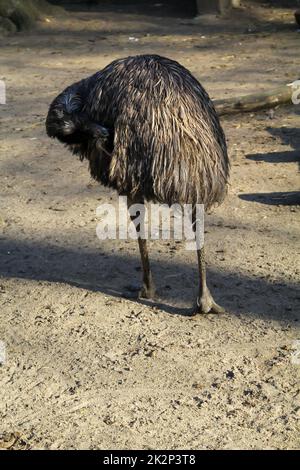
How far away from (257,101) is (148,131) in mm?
3790

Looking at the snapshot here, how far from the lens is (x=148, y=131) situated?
14.3 feet

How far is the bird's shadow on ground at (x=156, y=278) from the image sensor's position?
16.0ft

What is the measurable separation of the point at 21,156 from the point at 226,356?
353 cm

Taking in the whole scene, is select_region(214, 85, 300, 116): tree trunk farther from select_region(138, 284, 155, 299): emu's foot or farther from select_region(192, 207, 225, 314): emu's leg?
select_region(192, 207, 225, 314): emu's leg

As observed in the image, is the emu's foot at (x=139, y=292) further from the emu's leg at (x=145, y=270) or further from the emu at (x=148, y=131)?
the emu at (x=148, y=131)

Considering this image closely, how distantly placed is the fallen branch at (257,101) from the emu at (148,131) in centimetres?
335

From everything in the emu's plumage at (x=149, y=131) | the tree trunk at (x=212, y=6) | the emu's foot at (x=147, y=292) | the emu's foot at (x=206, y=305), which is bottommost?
the tree trunk at (x=212, y=6)

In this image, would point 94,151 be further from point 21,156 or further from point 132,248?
point 21,156

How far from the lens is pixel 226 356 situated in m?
4.36

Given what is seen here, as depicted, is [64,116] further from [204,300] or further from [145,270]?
[204,300]

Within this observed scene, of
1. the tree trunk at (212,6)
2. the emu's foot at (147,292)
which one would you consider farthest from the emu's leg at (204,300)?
the tree trunk at (212,6)

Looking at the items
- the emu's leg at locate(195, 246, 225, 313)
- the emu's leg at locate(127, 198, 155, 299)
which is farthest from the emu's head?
the emu's leg at locate(195, 246, 225, 313)

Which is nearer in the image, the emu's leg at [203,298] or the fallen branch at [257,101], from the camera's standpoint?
→ the emu's leg at [203,298]
